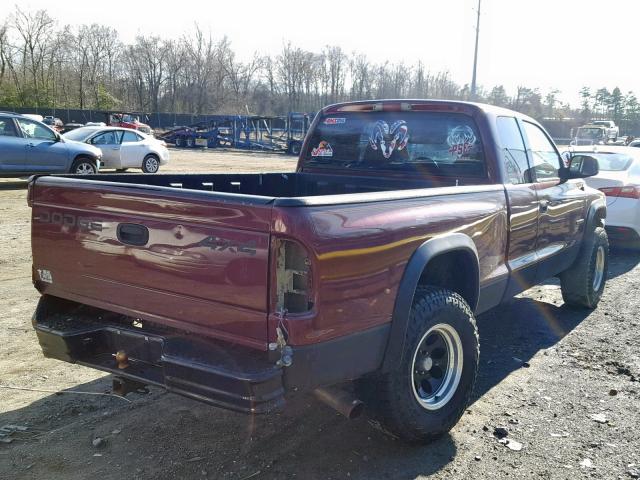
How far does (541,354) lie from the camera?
491 cm

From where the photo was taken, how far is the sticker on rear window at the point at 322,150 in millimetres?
5125

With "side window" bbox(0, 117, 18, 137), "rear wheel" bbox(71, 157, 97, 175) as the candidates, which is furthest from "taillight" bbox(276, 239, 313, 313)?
"rear wheel" bbox(71, 157, 97, 175)

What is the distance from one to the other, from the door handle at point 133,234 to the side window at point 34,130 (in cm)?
1278

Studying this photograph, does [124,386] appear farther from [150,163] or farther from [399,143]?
[150,163]

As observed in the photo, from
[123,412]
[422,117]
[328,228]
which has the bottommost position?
[123,412]

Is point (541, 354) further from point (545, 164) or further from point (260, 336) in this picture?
point (260, 336)

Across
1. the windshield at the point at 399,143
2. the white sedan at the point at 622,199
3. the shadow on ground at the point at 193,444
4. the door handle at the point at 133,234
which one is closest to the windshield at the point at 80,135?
the windshield at the point at 399,143

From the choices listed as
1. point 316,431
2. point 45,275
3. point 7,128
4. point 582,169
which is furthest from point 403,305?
point 7,128

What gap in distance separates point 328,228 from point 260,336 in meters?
0.56

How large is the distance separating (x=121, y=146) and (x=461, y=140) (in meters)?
15.3

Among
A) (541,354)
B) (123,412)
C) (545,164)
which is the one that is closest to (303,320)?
(123,412)

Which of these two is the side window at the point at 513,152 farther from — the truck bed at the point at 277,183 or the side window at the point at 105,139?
the side window at the point at 105,139

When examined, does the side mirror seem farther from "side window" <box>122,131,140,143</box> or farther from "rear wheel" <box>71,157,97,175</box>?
"side window" <box>122,131,140,143</box>

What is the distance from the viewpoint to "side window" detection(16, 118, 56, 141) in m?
→ 13.9
